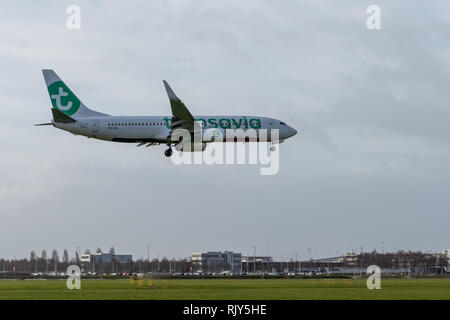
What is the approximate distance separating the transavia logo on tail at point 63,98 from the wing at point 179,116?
1464cm

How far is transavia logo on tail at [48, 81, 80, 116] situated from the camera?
98.8m

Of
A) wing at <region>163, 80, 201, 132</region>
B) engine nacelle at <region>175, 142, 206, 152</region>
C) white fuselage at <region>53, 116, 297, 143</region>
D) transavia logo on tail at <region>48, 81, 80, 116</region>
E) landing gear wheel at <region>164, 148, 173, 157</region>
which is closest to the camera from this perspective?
engine nacelle at <region>175, 142, 206, 152</region>

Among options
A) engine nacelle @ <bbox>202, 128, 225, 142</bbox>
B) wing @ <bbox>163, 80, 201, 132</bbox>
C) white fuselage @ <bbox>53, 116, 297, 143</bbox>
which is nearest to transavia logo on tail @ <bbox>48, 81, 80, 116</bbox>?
white fuselage @ <bbox>53, 116, 297, 143</bbox>

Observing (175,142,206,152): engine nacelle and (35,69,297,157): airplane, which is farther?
(35,69,297,157): airplane

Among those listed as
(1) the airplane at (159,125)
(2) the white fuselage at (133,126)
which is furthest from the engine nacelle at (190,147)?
(2) the white fuselage at (133,126)

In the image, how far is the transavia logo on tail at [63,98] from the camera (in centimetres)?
9881

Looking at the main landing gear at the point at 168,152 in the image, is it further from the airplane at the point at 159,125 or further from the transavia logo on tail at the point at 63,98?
the transavia logo on tail at the point at 63,98

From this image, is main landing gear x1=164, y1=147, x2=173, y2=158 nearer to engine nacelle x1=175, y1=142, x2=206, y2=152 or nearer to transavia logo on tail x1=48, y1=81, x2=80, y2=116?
engine nacelle x1=175, y1=142, x2=206, y2=152

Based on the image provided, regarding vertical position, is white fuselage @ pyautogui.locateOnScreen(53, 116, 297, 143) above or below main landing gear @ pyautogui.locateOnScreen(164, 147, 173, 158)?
above

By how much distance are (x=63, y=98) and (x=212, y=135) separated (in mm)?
21876

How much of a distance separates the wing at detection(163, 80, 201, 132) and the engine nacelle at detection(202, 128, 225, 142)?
3.93 feet

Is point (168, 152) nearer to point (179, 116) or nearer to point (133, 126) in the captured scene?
point (179, 116)
